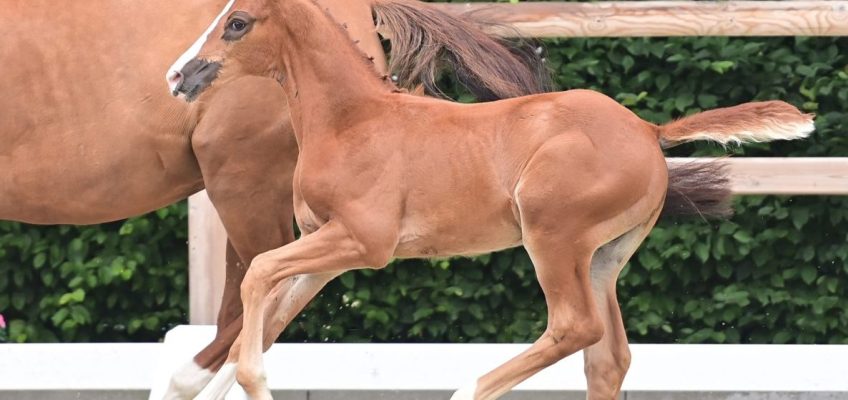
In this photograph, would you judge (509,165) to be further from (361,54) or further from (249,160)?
(249,160)

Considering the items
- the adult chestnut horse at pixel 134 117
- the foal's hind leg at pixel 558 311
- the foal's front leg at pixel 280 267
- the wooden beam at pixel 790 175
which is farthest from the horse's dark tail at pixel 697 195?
the wooden beam at pixel 790 175

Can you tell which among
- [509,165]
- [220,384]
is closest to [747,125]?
[509,165]

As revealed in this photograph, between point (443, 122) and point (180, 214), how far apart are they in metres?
2.27

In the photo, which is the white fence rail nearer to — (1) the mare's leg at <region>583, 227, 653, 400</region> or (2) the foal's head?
(1) the mare's leg at <region>583, 227, 653, 400</region>

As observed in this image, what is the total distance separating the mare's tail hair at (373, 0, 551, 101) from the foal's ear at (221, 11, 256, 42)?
2.14 ft

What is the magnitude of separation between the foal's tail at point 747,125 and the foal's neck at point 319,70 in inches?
33.7

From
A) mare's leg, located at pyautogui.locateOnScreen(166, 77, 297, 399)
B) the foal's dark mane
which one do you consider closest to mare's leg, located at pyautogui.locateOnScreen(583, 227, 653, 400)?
the foal's dark mane

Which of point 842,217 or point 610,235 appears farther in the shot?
point 842,217

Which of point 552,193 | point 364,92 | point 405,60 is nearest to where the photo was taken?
point 552,193

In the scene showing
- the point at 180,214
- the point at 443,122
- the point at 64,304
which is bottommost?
the point at 64,304

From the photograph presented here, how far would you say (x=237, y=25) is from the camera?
387 centimetres

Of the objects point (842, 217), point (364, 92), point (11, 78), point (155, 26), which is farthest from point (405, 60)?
point (842, 217)

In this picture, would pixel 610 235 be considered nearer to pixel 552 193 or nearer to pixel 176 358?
pixel 552 193

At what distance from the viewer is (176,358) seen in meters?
5.12
